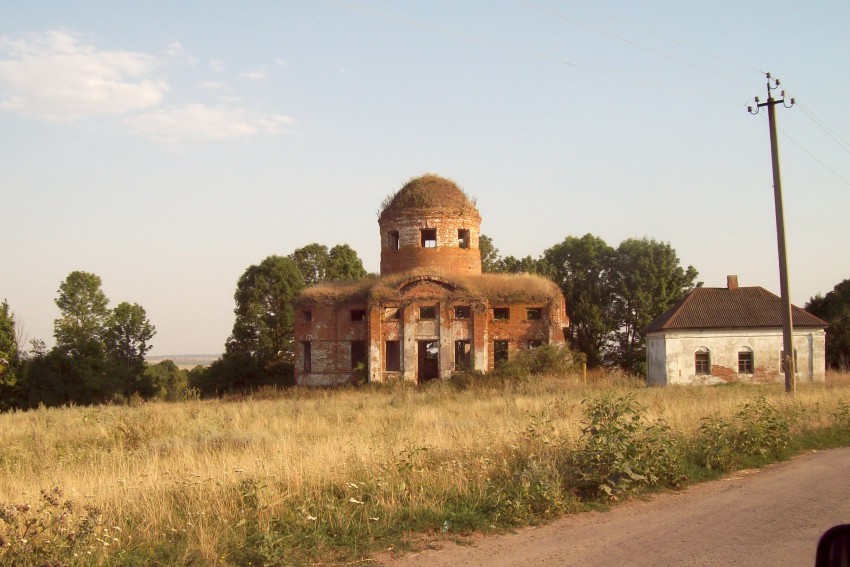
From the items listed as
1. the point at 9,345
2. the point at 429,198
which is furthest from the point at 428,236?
the point at 9,345

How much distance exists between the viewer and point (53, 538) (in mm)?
5723

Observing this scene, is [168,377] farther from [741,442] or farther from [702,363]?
[741,442]

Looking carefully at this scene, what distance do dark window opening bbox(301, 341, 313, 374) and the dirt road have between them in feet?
81.1

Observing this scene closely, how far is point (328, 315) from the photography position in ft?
105

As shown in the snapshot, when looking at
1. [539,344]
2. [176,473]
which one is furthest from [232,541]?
[539,344]

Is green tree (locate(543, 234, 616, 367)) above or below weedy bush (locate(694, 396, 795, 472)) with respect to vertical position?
above

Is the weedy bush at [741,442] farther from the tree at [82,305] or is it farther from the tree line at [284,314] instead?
the tree at [82,305]

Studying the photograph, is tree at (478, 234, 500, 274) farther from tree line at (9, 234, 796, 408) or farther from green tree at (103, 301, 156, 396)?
green tree at (103, 301, 156, 396)

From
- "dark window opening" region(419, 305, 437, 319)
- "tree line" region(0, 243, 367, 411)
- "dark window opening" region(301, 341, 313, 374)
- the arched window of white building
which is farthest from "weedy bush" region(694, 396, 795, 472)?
"tree line" region(0, 243, 367, 411)

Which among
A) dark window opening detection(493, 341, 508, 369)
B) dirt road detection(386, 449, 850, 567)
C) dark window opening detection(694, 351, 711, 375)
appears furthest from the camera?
dark window opening detection(493, 341, 508, 369)

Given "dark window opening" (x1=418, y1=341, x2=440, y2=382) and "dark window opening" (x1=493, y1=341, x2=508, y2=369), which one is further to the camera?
"dark window opening" (x1=418, y1=341, x2=440, y2=382)

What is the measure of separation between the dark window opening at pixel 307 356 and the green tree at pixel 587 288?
17796mm

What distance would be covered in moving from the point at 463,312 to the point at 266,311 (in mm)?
18428

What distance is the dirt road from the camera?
603 centimetres
